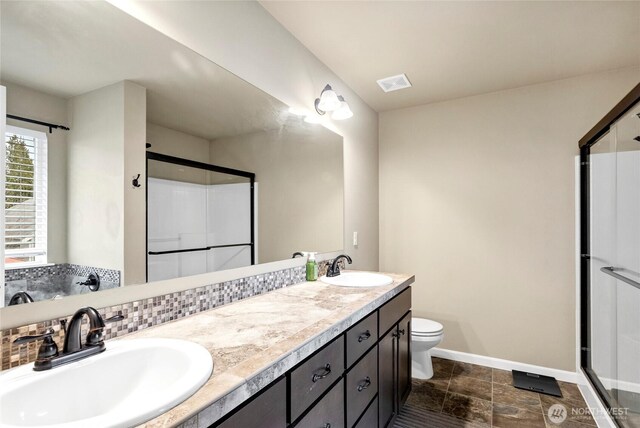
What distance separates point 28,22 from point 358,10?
1465 mm

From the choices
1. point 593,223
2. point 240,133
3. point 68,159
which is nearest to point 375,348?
point 240,133

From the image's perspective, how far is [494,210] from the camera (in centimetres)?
273

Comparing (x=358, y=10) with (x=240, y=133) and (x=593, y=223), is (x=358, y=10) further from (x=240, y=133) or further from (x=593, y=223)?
(x=593, y=223)

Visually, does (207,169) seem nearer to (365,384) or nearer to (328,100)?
(328,100)

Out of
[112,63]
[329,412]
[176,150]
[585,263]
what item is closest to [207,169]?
[176,150]

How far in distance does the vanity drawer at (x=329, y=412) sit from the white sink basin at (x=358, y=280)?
28.7 inches

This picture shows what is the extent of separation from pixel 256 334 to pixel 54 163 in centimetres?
80

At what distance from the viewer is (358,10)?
1732mm

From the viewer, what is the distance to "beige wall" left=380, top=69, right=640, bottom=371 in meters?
2.49

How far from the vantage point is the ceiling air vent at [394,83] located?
250cm

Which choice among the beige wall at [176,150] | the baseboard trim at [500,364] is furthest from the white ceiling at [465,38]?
the baseboard trim at [500,364]

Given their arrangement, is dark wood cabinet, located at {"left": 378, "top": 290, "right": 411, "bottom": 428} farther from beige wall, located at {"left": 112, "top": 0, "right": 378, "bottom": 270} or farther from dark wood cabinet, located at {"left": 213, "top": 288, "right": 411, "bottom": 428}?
beige wall, located at {"left": 112, "top": 0, "right": 378, "bottom": 270}

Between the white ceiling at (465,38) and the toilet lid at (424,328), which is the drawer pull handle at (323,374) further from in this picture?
the white ceiling at (465,38)

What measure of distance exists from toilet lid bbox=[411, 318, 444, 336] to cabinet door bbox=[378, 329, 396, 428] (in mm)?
674
